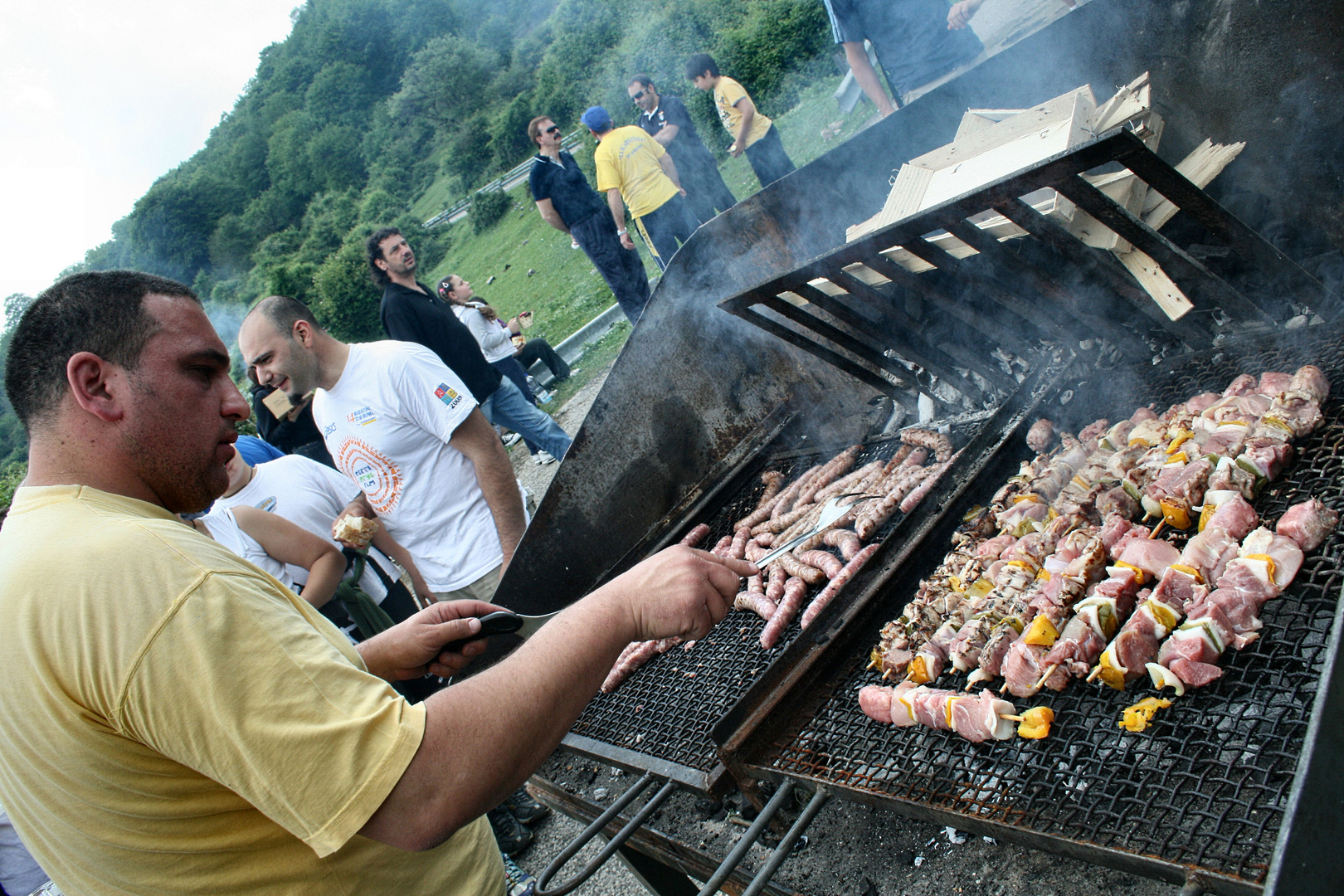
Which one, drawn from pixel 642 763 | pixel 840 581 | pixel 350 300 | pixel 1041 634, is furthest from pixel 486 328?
pixel 350 300

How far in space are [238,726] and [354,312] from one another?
32345mm

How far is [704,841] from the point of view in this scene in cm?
250

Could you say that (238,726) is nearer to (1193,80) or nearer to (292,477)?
(292,477)

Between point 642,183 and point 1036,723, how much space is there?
26.1 feet

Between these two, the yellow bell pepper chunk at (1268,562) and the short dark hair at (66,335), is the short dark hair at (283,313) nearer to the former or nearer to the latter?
the short dark hair at (66,335)

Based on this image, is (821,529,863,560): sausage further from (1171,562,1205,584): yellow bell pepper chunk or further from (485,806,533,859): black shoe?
(485,806,533,859): black shoe

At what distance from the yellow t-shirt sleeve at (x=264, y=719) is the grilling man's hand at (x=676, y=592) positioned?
1.89 ft

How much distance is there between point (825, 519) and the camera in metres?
3.43

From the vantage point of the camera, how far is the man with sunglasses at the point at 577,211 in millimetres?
9477

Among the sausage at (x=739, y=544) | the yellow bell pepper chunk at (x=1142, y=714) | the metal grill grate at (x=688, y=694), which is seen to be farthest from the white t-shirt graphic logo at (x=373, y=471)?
the yellow bell pepper chunk at (x=1142, y=714)

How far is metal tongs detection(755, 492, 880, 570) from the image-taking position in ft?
10.5

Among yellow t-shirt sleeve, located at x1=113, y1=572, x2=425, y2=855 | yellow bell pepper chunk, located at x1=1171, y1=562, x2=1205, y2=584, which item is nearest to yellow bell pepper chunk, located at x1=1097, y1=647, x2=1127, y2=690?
yellow bell pepper chunk, located at x1=1171, y1=562, x2=1205, y2=584

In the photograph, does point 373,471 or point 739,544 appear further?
point 373,471

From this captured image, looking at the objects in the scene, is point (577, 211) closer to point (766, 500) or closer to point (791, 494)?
point (766, 500)
